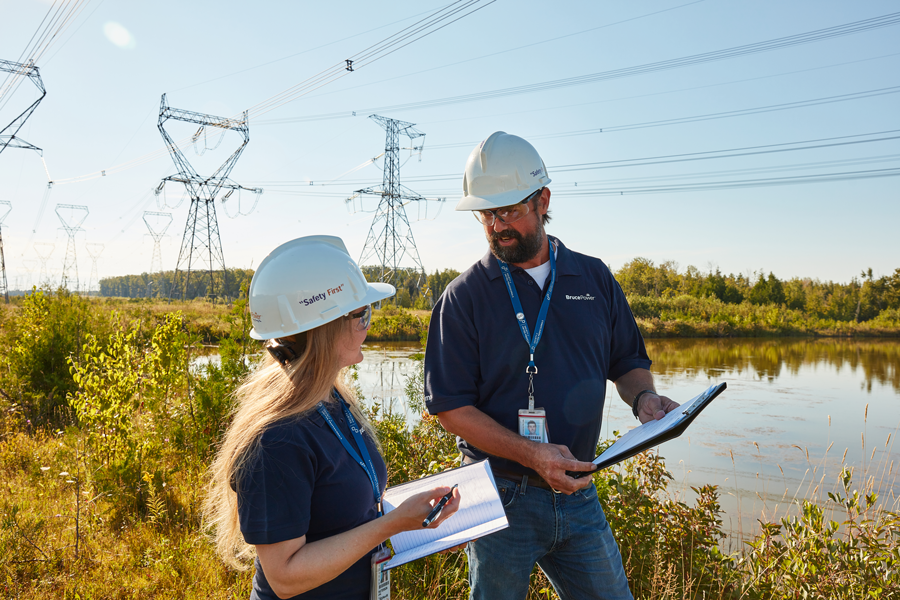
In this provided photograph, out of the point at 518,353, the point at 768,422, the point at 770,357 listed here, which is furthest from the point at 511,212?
the point at 770,357

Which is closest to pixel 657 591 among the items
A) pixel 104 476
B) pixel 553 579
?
pixel 553 579

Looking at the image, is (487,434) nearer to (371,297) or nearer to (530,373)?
(530,373)

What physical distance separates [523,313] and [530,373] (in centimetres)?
26

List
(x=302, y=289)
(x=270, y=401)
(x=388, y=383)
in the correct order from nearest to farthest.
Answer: (x=270, y=401), (x=302, y=289), (x=388, y=383)

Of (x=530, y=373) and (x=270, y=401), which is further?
(x=530, y=373)

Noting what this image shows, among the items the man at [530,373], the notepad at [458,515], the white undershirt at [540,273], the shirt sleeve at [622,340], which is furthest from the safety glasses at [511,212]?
the notepad at [458,515]

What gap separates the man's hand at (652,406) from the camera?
84.6 inches

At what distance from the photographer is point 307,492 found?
4.03 feet

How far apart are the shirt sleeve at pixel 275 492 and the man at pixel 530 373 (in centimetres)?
93

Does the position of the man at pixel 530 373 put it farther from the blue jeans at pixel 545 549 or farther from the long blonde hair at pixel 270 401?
the long blonde hair at pixel 270 401

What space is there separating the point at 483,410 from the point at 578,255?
0.85m

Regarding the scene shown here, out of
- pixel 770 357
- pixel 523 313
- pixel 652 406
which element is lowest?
pixel 770 357

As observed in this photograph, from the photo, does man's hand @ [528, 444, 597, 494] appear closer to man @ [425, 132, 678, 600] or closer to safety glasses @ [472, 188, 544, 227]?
man @ [425, 132, 678, 600]

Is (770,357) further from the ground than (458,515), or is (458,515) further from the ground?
(458,515)
